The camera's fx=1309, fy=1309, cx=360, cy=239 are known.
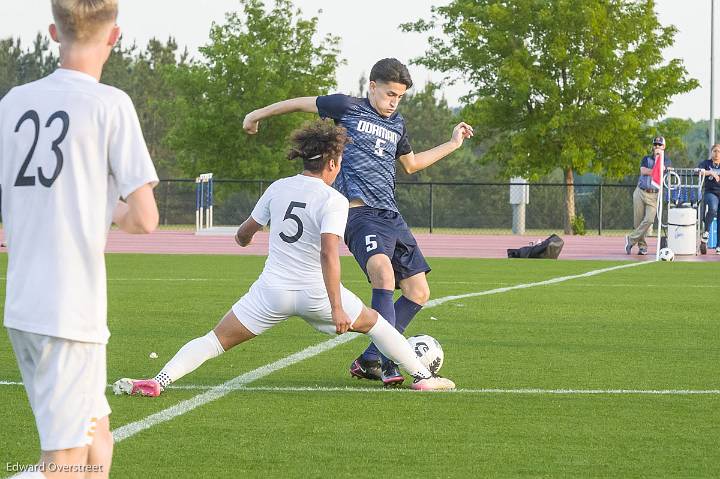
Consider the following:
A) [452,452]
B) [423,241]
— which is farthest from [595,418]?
[423,241]

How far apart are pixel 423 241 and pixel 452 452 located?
29070mm

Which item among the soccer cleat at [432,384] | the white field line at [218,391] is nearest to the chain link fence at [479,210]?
the white field line at [218,391]

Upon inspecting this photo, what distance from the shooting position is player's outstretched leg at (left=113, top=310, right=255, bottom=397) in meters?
7.30

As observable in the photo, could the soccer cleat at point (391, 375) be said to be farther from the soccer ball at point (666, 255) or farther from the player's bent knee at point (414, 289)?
the soccer ball at point (666, 255)

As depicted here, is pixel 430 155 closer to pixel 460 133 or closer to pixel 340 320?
pixel 460 133

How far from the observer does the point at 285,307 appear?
714cm

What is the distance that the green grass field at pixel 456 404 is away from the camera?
5688 millimetres

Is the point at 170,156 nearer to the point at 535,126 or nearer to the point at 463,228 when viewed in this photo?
the point at 463,228

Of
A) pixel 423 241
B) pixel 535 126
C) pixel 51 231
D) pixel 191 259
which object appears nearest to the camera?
pixel 51 231

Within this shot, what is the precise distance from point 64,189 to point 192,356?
147 inches

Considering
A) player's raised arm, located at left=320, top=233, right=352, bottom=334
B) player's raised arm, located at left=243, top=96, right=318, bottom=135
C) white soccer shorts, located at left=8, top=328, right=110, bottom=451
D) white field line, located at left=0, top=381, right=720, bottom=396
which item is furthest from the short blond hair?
player's raised arm, located at left=243, top=96, right=318, bottom=135

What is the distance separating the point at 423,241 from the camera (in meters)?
34.9

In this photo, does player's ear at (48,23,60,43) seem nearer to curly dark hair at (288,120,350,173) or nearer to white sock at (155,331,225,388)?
curly dark hair at (288,120,350,173)

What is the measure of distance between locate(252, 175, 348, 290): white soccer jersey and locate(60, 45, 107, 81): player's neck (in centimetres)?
322
